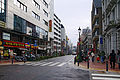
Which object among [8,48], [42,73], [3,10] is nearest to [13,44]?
[8,48]

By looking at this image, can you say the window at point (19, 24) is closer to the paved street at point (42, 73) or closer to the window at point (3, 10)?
the window at point (3, 10)

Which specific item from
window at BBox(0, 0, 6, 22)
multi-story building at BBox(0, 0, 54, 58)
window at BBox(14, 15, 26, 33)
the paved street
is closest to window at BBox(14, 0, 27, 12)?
multi-story building at BBox(0, 0, 54, 58)

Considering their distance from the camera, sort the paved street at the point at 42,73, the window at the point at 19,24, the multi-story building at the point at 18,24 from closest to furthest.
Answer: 1. the paved street at the point at 42,73
2. the multi-story building at the point at 18,24
3. the window at the point at 19,24

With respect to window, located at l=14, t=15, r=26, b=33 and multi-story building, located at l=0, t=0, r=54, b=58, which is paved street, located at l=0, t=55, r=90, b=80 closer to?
multi-story building, located at l=0, t=0, r=54, b=58

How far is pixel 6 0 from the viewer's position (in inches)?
1161

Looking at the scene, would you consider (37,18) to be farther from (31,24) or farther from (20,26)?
(20,26)

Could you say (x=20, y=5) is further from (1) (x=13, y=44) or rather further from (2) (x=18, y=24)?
(1) (x=13, y=44)

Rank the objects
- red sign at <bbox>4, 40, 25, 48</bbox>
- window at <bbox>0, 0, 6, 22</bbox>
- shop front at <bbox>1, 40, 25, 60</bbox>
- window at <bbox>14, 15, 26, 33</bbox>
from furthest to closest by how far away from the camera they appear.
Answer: window at <bbox>14, 15, 26, 33</bbox>, red sign at <bbox>4, 40, 25, 48</bbox>, shop front at <bbox>1, 40, 25, 60</bbox>, window at <bbox>0, 0, 6, 22</bbox>

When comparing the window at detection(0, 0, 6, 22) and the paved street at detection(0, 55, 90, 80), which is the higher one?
the window at detection(0, 0, 6, 22)

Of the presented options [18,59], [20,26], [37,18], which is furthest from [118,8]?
[37,18]

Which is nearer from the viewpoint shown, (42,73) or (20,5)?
(42,73)

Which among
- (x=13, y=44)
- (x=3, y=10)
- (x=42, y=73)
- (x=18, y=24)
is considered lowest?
(x=42, y=73)

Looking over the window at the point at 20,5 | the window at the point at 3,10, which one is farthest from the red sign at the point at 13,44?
the window at the point at 20,5

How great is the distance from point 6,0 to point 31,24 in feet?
50.1
